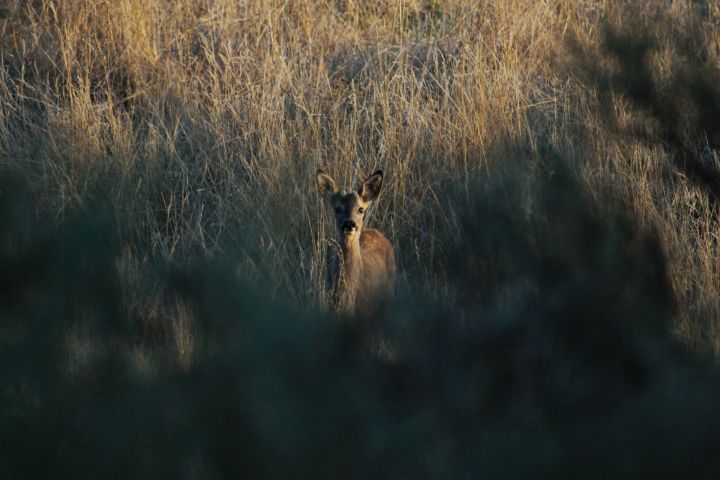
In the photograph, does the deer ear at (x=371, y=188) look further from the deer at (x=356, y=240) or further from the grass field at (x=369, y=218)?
the grass field at (x=369, y=218)

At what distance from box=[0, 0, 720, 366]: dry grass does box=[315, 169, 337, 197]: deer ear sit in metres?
0.21

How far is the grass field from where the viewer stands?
3.02 meters

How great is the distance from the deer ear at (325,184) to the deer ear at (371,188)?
199mm

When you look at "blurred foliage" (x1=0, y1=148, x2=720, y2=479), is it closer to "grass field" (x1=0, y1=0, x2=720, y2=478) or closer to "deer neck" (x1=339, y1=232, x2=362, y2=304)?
"grass field" (x1=0, y1=0, x2=720, y2=478)

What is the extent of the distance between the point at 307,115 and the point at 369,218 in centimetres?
91

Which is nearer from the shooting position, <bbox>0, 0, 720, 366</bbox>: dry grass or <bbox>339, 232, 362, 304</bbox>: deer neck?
<bbox>0, 0, 720, 366</bbox>: dry grass

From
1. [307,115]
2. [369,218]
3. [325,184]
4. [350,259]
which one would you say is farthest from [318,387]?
[307,115]

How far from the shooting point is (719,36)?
5.45 meters

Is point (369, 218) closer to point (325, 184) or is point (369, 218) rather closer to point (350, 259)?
point (325, 184)

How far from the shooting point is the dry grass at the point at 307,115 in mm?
5660

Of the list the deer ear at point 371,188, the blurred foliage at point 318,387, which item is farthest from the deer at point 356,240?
the blurred foliage at point 318,387

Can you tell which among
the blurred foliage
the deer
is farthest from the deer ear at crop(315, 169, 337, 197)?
the blurred foliage

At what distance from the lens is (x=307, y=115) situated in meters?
7.47

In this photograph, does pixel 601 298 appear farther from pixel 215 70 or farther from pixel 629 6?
pixel 215 70
